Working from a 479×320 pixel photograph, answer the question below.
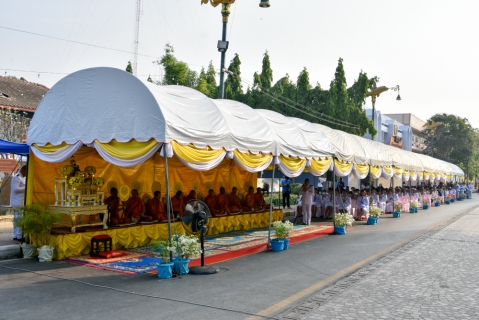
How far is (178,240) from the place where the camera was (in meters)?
8.58

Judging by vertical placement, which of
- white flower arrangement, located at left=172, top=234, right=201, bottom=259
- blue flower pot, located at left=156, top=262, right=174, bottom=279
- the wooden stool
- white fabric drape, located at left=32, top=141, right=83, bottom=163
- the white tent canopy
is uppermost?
the white tent canopy

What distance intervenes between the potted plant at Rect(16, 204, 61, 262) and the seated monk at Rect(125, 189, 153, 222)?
102 inches

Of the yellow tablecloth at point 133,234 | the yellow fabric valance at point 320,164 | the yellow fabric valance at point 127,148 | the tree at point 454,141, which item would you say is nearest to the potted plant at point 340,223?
the yellow fabric valance at point 320,164

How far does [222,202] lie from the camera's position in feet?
51.1

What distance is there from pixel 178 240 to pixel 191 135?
2353 mm

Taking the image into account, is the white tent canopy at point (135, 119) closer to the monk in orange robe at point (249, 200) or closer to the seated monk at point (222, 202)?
the seated monk at point (222, 202)

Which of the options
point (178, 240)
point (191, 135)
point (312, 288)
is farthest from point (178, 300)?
point (191, 135)

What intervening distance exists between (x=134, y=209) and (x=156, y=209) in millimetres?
787

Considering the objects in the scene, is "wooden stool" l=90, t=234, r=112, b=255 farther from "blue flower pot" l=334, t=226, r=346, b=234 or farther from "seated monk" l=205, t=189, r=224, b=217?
"blue flower pot" l=334, t=226, r=346, b=234

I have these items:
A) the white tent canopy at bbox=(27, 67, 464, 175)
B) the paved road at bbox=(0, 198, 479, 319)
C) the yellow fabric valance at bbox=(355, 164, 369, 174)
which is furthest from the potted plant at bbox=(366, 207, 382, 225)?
the white tent canopy at bbox=(27, 67, 464, 175)

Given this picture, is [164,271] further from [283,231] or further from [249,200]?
[249,200]

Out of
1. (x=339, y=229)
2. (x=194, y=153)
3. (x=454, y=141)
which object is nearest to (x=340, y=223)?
(x=339, y=229)

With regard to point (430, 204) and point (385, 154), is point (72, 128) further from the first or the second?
point (430, 204)

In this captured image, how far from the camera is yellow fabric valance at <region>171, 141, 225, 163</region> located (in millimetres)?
9139
